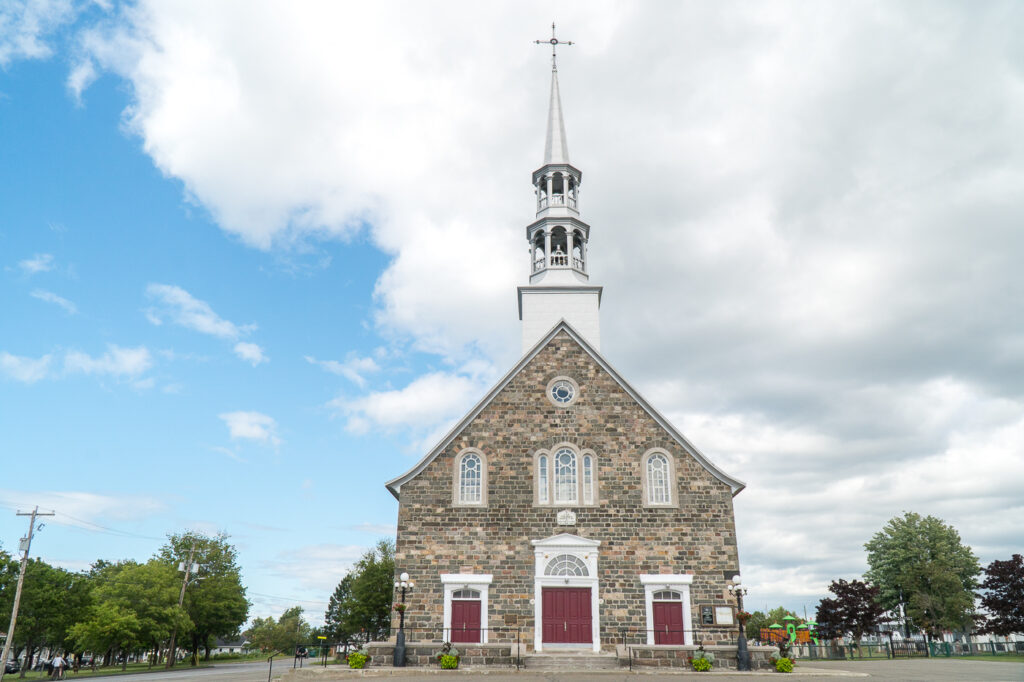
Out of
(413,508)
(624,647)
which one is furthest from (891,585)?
(413,508)

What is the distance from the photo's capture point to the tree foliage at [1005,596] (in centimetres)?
3678

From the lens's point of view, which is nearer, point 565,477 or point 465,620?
point 465,620

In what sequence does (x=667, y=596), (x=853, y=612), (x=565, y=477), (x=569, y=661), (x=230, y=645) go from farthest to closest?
1. (x=230, y=645)
2. (x=853, y=612)
3. (x=565, y=477)
4. (x=667, y=596)
5. (x=569, y=661)

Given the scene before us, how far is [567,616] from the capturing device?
21906 mm

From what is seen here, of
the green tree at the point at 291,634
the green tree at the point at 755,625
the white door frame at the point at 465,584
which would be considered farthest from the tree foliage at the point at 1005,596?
the green tree at the point at 291,634

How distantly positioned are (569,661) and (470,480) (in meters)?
6.69

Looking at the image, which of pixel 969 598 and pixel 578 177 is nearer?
pixel 578 177

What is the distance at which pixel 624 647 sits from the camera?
2055 cm

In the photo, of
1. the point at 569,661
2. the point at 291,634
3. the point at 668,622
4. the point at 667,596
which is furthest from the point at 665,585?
the point at 291,634

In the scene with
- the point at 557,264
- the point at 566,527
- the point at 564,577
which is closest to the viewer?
the point at 564,577

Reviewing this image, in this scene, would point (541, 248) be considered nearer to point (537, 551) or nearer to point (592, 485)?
point (592, 485)

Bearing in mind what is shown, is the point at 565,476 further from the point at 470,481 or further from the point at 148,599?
the point at 148,599

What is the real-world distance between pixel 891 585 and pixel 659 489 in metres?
36.8

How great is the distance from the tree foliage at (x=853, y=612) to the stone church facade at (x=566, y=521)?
22385mm
